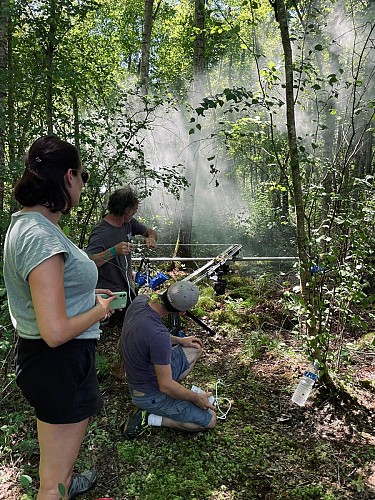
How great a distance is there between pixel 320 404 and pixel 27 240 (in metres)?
2.67

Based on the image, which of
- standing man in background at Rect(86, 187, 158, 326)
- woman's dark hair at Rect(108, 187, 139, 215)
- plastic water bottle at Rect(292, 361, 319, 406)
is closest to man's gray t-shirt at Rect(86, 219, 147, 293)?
standing man in background at Rect(86, 187, 158, 326)

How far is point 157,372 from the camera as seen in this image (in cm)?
255

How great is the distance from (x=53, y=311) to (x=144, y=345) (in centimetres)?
130

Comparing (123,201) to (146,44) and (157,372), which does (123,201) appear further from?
(146,44)

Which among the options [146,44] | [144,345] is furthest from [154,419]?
[146,44]

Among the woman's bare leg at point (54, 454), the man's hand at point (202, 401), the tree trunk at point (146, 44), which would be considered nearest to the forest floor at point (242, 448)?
the man's hand at point (202, 401)

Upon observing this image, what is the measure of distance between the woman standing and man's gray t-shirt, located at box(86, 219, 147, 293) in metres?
1.98

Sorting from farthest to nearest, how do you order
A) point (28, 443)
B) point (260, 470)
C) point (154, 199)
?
point (154, 199)
point (260, 470)
point (28, 443)

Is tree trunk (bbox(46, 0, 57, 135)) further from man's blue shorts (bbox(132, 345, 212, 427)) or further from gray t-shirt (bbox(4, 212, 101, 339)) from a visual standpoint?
man's blue shorts (bbox(132, 345, 212, 427))

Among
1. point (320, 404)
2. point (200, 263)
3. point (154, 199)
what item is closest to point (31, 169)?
point (320, 404)

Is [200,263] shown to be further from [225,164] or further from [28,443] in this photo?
[225,164]

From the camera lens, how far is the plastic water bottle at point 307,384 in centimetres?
299

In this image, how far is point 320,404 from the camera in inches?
123

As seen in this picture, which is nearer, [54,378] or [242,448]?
[54,378]
